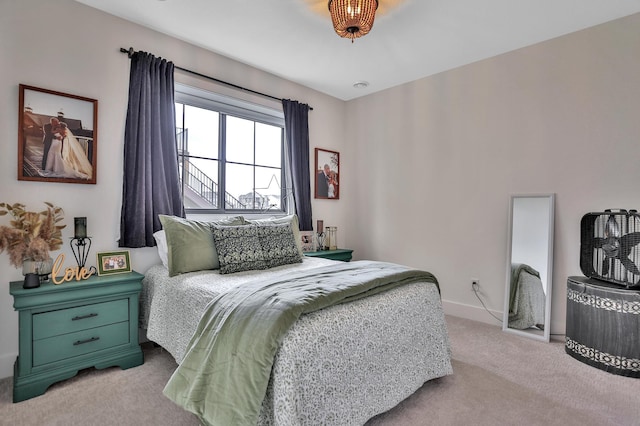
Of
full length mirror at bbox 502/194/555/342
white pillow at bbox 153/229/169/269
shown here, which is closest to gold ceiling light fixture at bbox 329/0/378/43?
white pillow at bbox 153/229/169/269

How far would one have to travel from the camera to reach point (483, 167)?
10.7 feet

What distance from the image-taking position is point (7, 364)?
2104 millimetres

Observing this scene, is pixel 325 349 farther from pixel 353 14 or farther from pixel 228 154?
pixel 228 154

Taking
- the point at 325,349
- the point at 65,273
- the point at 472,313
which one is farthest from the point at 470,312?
the point at 65,273

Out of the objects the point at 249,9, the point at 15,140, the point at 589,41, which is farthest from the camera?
the point at 589,41

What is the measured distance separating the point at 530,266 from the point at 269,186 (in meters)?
2.79

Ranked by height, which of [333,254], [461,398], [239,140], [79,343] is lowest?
[461,398]

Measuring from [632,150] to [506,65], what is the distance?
1.29 m

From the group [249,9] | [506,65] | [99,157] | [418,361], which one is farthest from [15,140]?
[506,65]

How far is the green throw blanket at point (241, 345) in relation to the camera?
4.26 ft

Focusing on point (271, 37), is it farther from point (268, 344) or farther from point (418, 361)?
point (418, 361)

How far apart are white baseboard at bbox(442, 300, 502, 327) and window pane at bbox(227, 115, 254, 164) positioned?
2.73 m

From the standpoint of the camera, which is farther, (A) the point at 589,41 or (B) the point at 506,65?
(B) the point at 506,65

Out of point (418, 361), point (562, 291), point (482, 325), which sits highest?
point (562, 291)
